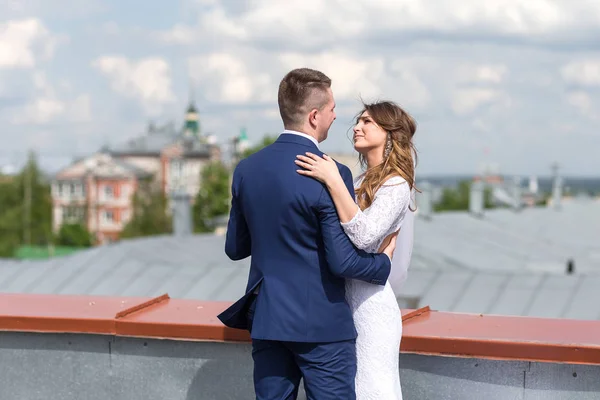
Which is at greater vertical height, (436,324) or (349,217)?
(349,217)

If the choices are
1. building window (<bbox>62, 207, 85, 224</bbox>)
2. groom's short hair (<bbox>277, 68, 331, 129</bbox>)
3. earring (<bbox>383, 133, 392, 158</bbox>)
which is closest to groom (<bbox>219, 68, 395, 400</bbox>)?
groom's short hair (<bbox>277, 68, 331, 129</bbox>)

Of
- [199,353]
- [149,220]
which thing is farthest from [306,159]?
[149,220]

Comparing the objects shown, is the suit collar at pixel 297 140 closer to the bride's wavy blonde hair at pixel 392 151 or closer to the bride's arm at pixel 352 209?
the bride's arm at pixel 352 209

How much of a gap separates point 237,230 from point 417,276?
16.4 metres

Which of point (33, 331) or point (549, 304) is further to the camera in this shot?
point (549, 304)

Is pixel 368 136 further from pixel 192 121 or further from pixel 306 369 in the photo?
pixel 192 121

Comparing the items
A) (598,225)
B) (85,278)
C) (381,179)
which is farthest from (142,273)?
(598,225)

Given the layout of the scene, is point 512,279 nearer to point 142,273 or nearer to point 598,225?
point 142,273

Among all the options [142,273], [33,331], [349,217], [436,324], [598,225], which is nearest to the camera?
[349,217]

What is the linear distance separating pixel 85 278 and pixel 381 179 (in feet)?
62.7

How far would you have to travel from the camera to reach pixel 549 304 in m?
18.2

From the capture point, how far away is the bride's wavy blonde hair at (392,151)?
12.6ft

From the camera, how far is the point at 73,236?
101m

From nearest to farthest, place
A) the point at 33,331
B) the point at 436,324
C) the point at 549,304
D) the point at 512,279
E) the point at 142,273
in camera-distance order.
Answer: the point at 436,324
the point at 33,331
the point at 549,304
the point at 512,279
the point at 142,273
